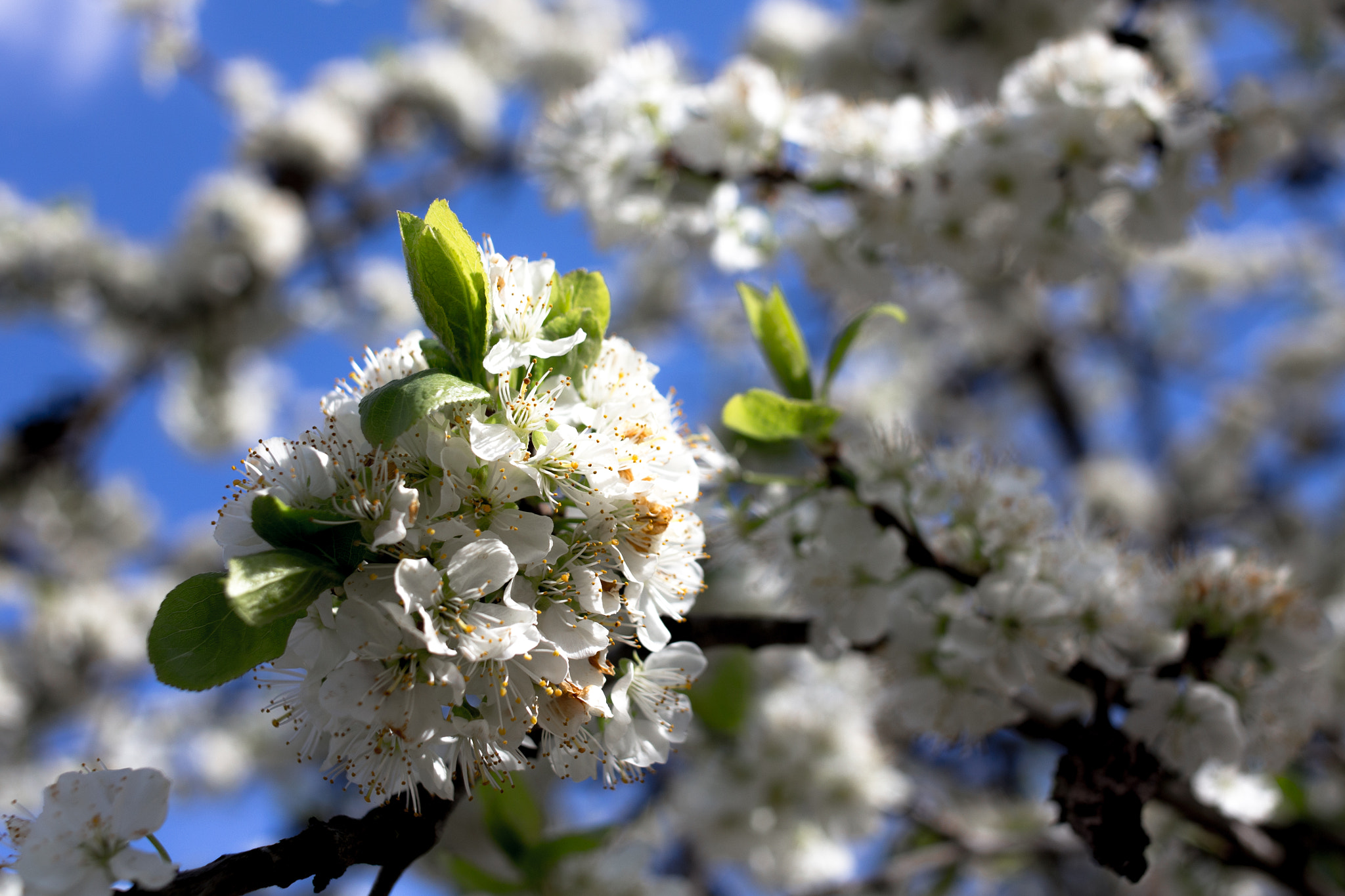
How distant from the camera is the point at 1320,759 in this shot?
3318 millimetres

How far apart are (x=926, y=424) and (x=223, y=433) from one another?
5.65 m

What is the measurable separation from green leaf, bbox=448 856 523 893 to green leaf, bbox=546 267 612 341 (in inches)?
53.6

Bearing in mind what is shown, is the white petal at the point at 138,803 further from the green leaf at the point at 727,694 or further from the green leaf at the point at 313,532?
the green leaf at the point at 727,694

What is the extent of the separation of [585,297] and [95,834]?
820 mm

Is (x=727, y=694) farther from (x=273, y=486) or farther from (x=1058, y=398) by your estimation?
(x=1058, y=398)

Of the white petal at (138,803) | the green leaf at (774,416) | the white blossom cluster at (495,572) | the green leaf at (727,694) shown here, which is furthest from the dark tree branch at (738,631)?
the green leaf at (727,694)

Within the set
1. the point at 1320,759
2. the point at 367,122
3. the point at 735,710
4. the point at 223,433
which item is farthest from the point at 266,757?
the point at 1320,759

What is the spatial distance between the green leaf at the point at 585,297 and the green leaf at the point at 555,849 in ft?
4.01

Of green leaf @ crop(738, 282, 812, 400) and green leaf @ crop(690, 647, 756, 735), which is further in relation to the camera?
green leaf @ crop(690, 647, 756, 735)

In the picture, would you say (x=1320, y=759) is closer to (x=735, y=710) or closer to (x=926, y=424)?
(x=735, y=710)

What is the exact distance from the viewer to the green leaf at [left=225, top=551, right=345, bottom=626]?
2.78ft

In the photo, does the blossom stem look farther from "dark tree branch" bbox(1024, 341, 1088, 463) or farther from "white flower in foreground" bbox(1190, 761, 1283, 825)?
"dark tree branch" bbox(1024, 341, 1088, 463)

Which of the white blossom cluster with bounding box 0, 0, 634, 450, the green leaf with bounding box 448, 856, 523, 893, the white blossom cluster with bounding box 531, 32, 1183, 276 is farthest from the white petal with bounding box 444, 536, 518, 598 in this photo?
the white blossom cluster with bounding box 0, 0, 634, 450

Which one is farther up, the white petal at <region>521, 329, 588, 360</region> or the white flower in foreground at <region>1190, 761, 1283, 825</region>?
the white petal at <region>521, 329, 588, 360</region>
